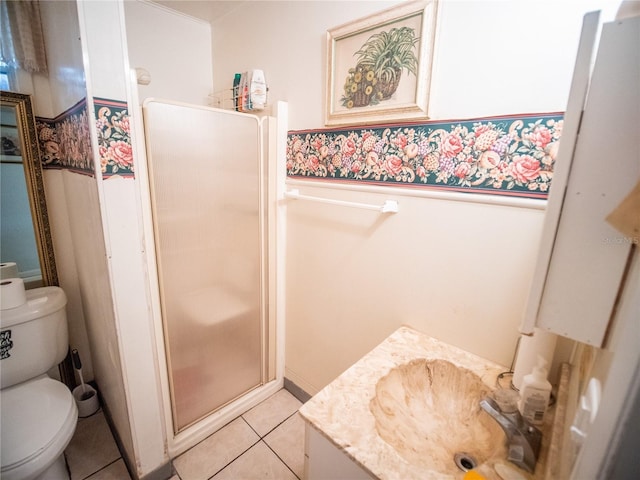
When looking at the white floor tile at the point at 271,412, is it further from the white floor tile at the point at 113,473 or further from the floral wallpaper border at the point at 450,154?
the floral wallpaper border at the point at 450,154

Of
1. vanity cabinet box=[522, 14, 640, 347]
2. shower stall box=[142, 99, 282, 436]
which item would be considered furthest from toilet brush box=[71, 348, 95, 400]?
vanity cabinet box=[522, 14, 640, 347]

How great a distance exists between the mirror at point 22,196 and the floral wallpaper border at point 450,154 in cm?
133

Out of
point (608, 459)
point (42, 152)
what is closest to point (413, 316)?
point (608, 459)

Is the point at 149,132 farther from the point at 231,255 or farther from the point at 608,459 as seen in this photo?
the point at 608,459

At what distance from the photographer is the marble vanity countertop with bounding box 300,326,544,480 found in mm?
655

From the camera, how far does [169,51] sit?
1640mm

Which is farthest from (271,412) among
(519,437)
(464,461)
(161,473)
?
(519,437)

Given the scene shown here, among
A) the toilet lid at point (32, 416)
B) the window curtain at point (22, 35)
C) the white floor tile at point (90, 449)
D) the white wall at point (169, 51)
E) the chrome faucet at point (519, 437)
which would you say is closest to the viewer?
the chrome faucet at point (519, 437)

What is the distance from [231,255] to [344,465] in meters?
1.02

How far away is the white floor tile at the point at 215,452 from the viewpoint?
4.52 feet

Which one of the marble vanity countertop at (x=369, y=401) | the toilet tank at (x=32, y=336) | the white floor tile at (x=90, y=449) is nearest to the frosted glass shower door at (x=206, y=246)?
the white floor tile at (x=90, y=449)

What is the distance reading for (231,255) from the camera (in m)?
1.46

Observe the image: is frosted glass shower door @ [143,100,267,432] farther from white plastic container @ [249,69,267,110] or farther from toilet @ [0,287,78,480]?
toilet @ [0,287,78,480]

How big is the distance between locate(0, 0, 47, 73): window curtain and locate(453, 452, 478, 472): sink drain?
2.28 m
